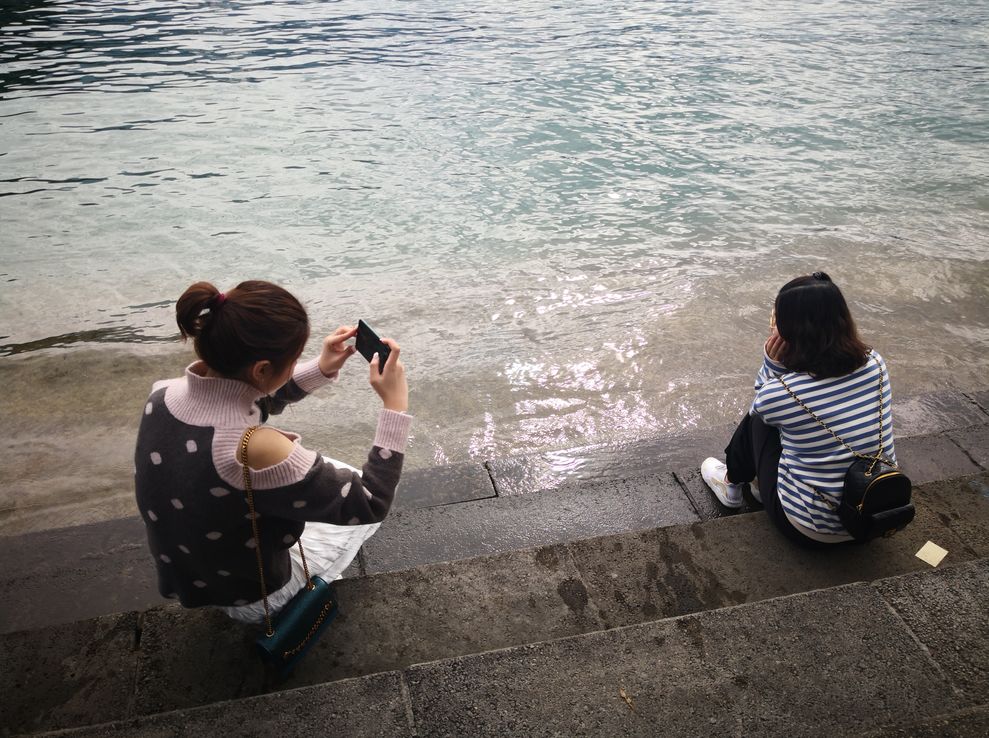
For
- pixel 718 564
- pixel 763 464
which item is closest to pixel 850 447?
pixel 763 464

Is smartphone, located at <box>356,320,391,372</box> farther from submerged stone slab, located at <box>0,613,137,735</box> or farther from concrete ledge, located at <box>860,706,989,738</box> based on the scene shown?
concrete ledge, located at <box>860,706,989,738</box>

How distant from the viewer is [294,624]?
88.1 inches

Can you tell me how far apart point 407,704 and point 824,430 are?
171cm

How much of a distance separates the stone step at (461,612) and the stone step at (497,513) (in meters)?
0.34

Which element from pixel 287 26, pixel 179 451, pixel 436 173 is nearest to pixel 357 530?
pixel 179 451

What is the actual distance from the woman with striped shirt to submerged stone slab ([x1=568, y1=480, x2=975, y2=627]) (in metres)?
0.11

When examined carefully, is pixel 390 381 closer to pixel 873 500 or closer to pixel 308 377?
pixel 308 377

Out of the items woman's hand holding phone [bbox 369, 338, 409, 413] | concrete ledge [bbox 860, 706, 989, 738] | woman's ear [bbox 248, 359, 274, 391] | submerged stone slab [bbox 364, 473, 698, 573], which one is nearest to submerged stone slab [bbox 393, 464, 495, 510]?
submerged stone slab [bbox 364, 473, 698, 573]

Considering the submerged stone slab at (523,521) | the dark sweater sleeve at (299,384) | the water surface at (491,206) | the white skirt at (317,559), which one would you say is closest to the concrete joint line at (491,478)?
the submerged stone slab at (523,521)

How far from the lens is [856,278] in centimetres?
651

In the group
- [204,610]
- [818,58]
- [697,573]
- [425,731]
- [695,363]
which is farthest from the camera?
[818,58]

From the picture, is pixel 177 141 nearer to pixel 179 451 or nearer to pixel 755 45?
pixel 179 451

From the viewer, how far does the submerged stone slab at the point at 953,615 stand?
2.06m

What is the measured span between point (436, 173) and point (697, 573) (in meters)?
7.32
